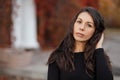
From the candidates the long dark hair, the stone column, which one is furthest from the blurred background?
the long dark hair

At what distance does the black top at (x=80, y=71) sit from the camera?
4004mm

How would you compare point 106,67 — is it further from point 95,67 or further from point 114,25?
point 114,25

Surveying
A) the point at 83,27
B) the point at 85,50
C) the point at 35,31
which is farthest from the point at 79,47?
the point at 35,31

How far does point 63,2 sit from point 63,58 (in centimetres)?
1012

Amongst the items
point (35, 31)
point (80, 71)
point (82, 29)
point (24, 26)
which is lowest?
point (80, 71)

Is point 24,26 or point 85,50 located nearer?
point 85,50

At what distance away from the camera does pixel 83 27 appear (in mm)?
4055

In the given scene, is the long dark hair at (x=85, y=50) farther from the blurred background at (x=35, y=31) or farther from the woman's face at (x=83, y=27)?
the blurred background at (x=35, y=31)

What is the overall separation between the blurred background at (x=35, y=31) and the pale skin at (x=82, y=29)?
9.30ft

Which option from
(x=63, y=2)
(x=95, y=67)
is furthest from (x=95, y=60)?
(x=63, y=2)

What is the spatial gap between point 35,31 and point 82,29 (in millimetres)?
8936

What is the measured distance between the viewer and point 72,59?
160 inches

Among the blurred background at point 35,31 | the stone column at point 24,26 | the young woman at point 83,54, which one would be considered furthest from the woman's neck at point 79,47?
the stone column at point 24,26

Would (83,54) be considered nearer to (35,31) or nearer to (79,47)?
(79,47)
